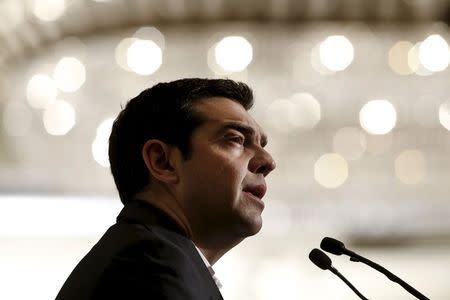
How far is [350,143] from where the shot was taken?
547 cm

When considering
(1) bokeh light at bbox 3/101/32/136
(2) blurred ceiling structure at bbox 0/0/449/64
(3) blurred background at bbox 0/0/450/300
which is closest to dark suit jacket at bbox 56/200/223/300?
(3) blurred background at bbox 0/0/450/300

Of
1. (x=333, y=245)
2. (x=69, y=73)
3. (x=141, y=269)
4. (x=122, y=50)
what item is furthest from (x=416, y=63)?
(x=141, y=269)

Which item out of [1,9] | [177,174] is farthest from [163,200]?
[1,9]

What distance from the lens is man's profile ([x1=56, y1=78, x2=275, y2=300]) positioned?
94 cm

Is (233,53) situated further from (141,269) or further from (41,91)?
(141,269)

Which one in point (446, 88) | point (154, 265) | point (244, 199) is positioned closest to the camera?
point (154, 265)

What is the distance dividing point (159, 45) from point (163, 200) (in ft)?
15.2

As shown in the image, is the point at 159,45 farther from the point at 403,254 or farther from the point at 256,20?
the point at 403,254

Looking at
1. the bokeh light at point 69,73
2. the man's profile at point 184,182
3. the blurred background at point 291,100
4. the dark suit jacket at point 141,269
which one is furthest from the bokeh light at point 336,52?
the dark suit jacket at point 141,269

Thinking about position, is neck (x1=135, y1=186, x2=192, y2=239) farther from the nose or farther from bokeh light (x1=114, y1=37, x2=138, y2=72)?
bokeh light (x1=114, y1=37, x2=138, y2=72)

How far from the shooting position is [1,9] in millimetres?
4973

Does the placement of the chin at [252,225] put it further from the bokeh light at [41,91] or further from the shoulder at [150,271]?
→ the bokeh light at [41,91]

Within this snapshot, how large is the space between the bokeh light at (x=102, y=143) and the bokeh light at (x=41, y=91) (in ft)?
1.32

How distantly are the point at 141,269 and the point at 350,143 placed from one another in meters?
4.68
